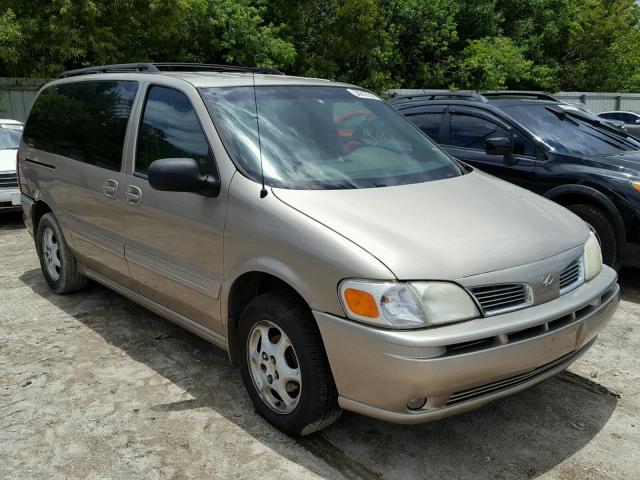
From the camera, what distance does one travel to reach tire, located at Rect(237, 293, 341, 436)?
290 cm

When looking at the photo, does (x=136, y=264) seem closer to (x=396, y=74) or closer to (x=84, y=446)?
(x=84, y=446)

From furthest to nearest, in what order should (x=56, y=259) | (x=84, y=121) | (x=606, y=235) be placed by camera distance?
1. (x=606, y=235)
2. (x=56, y=259)
3. (x=84, y=121)

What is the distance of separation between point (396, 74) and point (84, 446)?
87.4 feet

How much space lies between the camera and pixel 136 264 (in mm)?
4062

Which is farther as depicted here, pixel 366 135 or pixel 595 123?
pixel 595 123

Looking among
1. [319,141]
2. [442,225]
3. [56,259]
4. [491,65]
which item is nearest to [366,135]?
[319,141]

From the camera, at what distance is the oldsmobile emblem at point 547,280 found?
2910 millimetres

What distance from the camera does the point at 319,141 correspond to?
3602 mm

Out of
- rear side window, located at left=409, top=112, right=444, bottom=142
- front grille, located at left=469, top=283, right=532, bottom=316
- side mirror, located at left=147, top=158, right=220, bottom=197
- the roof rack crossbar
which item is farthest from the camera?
rear side window, located at left=409, top=112, right=444, bottom=142

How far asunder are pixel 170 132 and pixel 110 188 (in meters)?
0.67

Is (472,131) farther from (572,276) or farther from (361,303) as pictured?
(361,303)

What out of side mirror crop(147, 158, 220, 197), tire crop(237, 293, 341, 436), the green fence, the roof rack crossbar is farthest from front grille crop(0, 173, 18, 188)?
the green fence

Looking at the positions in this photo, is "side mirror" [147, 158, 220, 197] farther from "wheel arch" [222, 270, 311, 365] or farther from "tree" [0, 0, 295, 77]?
"tree" [0, 0, 295, 77]

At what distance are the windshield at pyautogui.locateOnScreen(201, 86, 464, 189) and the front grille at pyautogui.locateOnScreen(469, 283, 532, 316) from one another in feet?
2.99
